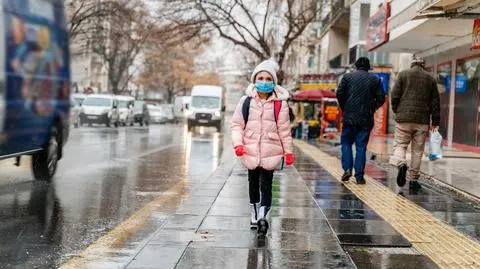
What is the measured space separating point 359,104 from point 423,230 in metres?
3.38

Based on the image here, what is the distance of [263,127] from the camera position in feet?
20.7

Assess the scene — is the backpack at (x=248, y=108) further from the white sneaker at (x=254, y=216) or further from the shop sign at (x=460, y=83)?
the shop sign at (x=460, y=83)

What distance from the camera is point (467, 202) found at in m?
8.69

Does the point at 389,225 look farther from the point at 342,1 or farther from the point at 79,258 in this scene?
the point at 342,1

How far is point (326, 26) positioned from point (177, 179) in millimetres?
33378

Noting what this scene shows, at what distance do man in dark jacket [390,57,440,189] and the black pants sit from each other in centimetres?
356

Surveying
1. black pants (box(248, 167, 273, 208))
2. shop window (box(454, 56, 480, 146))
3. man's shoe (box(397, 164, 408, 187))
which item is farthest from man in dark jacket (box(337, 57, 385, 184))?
shop window (box(454, 56, 480, 146))

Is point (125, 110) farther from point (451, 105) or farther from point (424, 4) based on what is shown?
point (424, 4)

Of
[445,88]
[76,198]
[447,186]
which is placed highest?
[445,88]

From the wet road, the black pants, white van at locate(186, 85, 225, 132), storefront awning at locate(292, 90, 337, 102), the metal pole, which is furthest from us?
white van at locate(186, 85, 225, 132)

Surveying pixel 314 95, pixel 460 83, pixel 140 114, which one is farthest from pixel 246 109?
pixel 140 114

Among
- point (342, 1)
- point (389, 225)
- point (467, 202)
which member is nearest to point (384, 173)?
point (467, 202)

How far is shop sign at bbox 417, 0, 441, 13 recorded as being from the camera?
12.4 m

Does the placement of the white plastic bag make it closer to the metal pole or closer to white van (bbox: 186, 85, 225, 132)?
the metal pole
